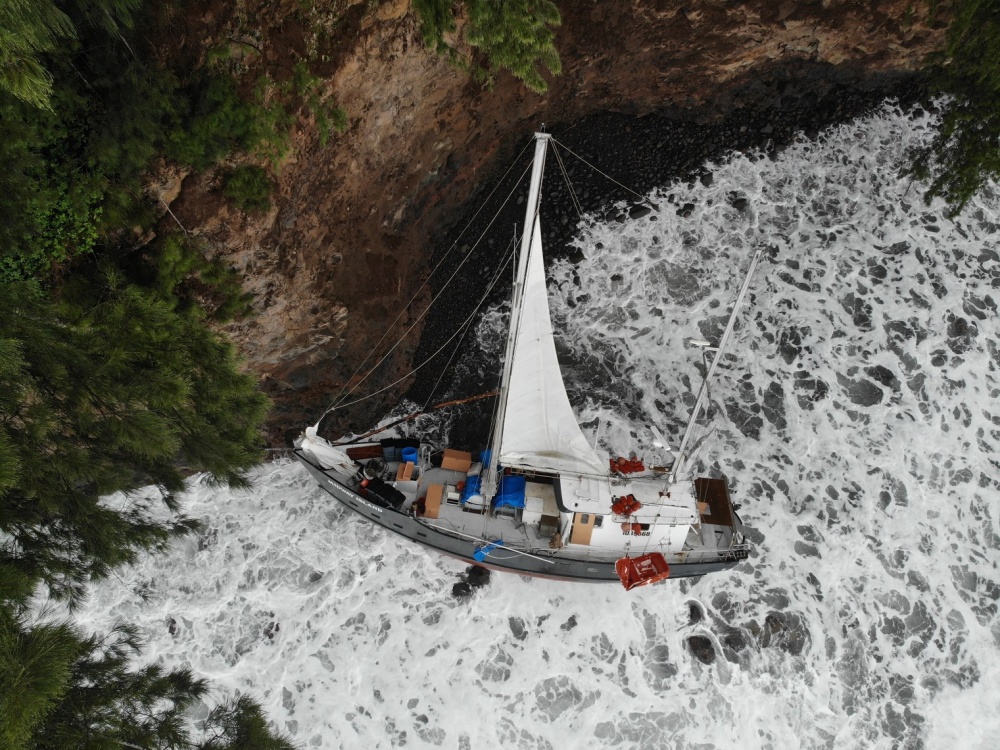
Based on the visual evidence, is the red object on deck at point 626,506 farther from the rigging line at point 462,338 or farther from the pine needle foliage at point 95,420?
the pine needle foliage at point 95,420

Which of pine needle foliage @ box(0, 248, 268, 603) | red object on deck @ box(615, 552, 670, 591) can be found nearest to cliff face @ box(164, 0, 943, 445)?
pine needle foliage @ box(0, 248, 268, 603)

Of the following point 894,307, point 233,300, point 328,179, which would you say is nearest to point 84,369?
point 233,300

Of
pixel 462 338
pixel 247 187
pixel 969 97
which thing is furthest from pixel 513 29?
pixel 969 97

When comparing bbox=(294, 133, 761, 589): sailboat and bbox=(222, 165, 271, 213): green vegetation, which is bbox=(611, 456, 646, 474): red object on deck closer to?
bbox=(294, 133, 761, 589): sailboat

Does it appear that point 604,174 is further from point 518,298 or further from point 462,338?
point 518,298

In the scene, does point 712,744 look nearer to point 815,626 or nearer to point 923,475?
point 815,626

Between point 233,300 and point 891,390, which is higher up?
point 233,300

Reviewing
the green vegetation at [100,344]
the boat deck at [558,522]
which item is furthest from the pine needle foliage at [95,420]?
the boat deck at [558,522]
